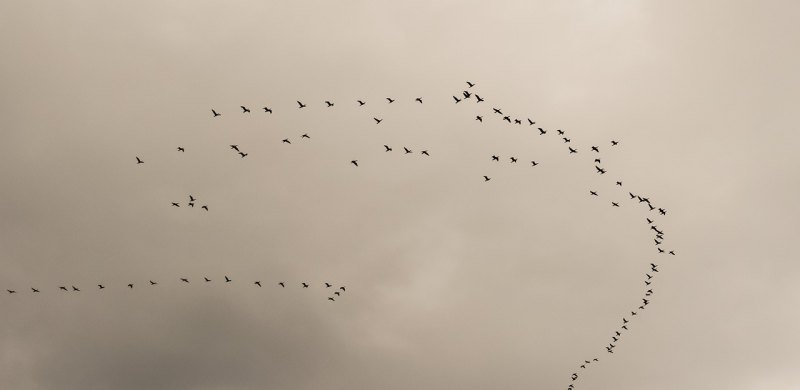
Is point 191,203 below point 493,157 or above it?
below

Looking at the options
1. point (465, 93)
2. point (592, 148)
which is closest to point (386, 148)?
point (465, 93)

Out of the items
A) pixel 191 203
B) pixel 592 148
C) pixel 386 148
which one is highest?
pixel 592 148

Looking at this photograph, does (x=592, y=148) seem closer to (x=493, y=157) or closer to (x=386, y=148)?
(x=493, y=157)

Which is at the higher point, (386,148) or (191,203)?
(386,148)

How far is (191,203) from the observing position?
123250mm

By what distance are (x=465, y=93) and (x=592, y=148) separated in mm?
23378

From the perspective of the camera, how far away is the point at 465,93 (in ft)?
348

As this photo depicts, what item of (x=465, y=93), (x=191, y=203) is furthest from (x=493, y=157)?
(x=191, y=203)

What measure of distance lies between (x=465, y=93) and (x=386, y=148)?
59.7ft

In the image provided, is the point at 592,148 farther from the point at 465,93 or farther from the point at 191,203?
the point at 191,203

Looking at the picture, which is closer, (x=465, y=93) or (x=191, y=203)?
(x=465, y=93)

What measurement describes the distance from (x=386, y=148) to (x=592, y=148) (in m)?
34.5

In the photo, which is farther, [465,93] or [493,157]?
[493,157]

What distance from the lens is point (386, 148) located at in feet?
382
